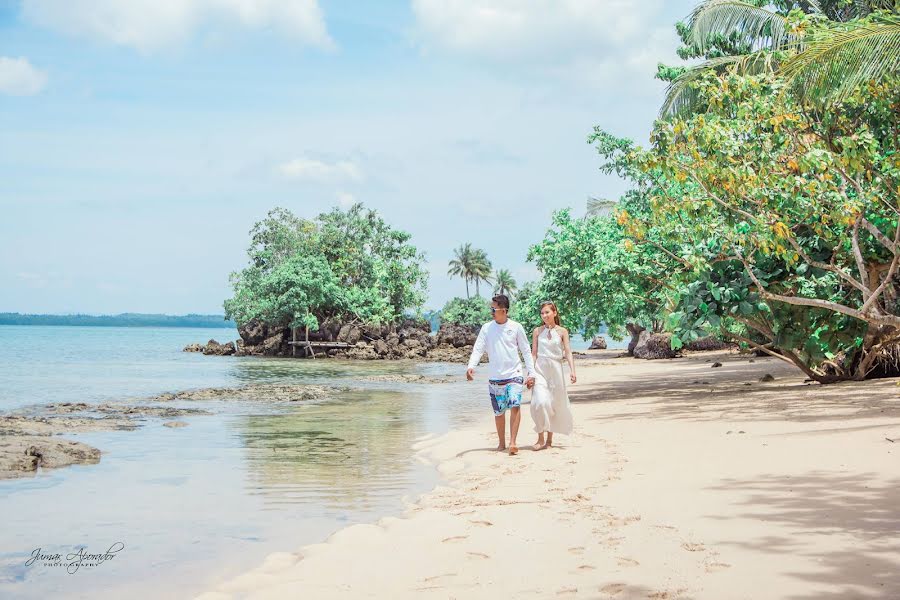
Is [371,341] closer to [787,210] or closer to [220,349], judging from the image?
[220,349]

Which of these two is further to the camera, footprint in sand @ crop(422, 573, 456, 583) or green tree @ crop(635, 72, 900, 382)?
green tree @ crop(635, 72, 900, 382)

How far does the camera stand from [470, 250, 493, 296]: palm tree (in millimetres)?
87688

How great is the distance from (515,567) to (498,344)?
15.8 feet

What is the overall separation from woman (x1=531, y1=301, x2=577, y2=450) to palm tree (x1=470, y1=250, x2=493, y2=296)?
76.9 m

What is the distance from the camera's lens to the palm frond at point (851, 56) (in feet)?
33.4

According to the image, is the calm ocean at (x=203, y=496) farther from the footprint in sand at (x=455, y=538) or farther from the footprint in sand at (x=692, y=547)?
the footprint in sand at (x=692, y=547)

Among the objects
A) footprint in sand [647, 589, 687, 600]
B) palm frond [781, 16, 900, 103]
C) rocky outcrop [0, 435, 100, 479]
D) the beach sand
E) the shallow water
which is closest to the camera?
footprint in sand [647, 589, 687, 600]

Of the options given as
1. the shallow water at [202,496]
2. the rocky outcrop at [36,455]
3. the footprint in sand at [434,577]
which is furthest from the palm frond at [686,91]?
the footprint in sand at [434,577]

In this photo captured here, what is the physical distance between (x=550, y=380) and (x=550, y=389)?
109 millimetres

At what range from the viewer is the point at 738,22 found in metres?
21.0

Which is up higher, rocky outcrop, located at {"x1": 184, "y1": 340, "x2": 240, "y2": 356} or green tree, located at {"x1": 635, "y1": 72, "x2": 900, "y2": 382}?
green tree, located at {"x1": 635, "y1": 72, "x2": 900, "y2": 382}

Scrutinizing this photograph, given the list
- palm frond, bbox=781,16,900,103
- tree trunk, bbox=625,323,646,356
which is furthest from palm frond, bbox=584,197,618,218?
palm frond, bbox=781,16,900,103

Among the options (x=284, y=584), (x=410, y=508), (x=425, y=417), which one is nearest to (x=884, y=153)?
(x=425, y=417)

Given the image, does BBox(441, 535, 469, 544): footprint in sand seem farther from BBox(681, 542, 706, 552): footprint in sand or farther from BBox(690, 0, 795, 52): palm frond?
BBox(690, 0, 795, 52): palm frond
